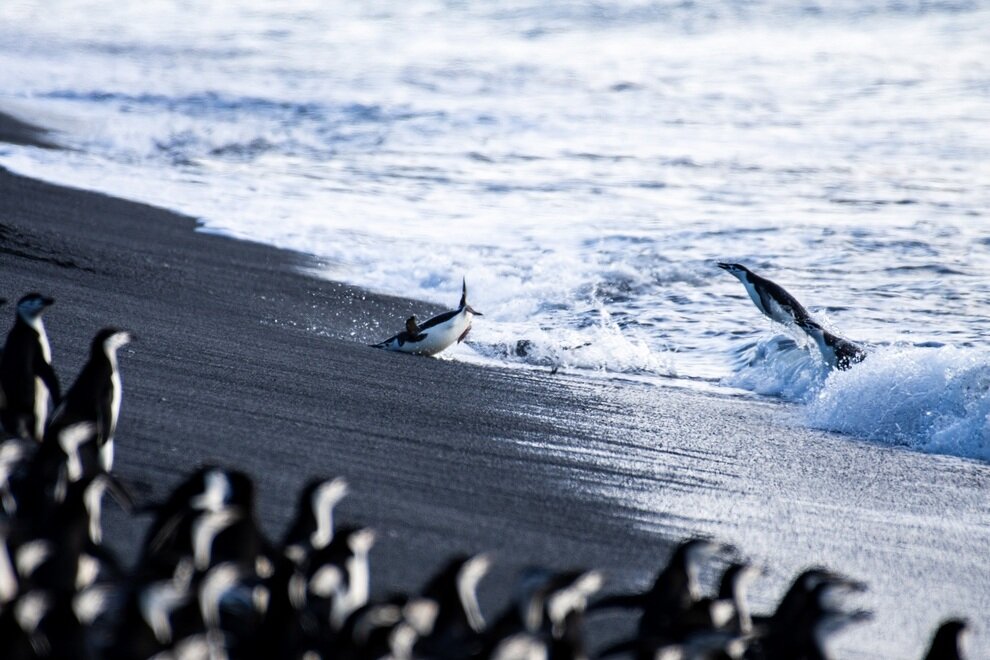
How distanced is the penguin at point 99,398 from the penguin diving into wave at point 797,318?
15.9ft

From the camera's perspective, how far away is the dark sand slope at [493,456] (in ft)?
15.6

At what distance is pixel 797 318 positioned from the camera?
8.69 metres

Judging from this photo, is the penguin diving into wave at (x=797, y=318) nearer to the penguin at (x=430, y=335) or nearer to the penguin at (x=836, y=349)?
the penguin at (x=836, y=349)

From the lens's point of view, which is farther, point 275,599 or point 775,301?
point 775,301

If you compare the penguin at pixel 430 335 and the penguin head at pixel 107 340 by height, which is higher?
the penguin head at pixel 107 340

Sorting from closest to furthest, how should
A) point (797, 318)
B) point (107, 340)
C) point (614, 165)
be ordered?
1. point (107, 340)
2. point (797, 318)
3. point (614, 165)

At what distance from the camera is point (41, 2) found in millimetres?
36219

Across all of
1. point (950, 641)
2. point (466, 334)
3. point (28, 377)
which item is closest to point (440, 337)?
point (466, 334)

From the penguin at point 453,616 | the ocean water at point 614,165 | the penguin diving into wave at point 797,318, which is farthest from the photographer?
the ocean water at point 614,165

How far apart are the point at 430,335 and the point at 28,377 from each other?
360 centimetres

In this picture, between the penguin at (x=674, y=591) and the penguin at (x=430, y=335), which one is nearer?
the penguin at (x=674, y=591)

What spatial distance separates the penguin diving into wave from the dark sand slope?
29.1 inches

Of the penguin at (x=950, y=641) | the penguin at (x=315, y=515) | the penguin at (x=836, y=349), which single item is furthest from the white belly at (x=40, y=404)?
the penguin at (x=836, y=349)

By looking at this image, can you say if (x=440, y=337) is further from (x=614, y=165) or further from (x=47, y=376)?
(x=614, y=165)
